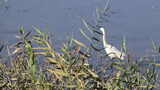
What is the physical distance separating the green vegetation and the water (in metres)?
6.50

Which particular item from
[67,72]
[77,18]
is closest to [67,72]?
[67,72]

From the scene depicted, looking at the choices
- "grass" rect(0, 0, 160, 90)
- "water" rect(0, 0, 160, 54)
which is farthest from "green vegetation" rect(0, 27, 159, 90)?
"water" rect(0, 0, 160, 54)

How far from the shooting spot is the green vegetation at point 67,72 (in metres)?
2.74

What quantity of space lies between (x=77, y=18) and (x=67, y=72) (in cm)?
895

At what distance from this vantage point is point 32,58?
9.38 ft

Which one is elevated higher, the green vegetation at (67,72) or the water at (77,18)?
the water at (77,18)

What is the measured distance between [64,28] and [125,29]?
1214mm

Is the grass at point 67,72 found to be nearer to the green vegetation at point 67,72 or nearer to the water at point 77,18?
the green vegetation at point 67,72

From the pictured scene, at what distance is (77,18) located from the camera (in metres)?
11.6

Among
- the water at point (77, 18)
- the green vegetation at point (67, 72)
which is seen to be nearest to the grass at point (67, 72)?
the green vegetation at point (67, 72)

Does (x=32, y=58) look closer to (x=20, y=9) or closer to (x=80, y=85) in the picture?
(x=80, y=85)

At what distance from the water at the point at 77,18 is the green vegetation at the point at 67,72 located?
21.3 feet

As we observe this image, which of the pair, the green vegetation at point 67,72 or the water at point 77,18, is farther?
the water at point 77,18

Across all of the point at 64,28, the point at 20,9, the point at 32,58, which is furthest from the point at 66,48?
the point at 20,9
